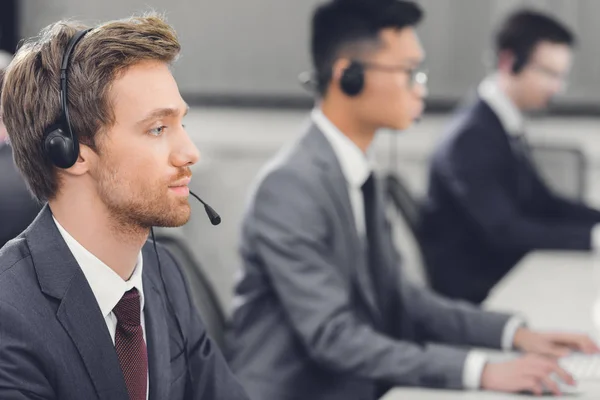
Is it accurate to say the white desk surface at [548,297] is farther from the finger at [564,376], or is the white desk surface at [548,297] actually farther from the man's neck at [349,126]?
the man's neck at [349,126]

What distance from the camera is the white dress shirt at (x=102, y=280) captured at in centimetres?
119

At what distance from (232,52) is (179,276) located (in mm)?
2768

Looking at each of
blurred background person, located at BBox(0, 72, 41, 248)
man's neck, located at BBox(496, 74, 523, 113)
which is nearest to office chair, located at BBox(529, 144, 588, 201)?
man's neck, located at BBox(496, 74, 523, 113)

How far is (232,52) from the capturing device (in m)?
4.07

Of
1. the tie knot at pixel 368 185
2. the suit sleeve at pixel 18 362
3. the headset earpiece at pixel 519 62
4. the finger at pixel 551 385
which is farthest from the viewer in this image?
the headset earpiece at pixel 519 62

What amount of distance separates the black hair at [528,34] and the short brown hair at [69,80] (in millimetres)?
2791

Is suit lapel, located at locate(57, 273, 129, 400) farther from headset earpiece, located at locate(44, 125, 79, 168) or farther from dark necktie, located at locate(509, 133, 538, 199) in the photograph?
dark necktie, located at locate(509, 133, 538, 199)

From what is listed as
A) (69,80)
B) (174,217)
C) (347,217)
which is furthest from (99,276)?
(347,217)

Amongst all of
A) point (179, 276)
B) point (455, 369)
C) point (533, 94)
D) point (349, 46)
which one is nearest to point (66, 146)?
point (179, 276)

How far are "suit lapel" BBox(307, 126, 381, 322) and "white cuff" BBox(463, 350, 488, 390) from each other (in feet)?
1.12

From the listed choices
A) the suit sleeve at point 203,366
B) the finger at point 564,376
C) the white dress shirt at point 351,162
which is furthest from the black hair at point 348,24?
the suit sleeve at point 203,366

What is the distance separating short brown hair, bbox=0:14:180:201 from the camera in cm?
114

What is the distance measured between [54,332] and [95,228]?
0.13 metres

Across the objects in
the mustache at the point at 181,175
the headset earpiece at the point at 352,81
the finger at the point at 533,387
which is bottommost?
the finger at the point at 533,387
